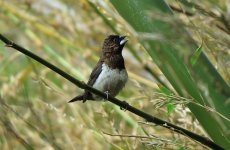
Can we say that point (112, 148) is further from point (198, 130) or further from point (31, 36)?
point (31, 36)

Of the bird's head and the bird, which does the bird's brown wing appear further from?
the bird's head

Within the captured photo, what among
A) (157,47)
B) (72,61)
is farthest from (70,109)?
(157,47)

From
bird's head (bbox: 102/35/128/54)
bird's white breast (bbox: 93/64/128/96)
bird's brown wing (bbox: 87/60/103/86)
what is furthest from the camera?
bird's head (bbox: 102/35/128/54)

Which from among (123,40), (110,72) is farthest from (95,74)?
(123,40)

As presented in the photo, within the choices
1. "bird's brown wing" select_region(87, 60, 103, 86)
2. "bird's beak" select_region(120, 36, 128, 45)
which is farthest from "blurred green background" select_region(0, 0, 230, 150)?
"bird's brown wing" select_region(87, 60, 103, 86)

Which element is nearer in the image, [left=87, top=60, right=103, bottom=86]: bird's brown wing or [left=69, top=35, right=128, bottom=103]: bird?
[left=69, top=35, right=128, bottom=103]: bird

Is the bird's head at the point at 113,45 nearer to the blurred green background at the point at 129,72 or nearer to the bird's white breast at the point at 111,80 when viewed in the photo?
the blurred green background at the point at 129,72

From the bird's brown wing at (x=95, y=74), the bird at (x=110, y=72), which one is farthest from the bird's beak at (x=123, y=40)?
the bird's brown wing at (x=95, y=74)
